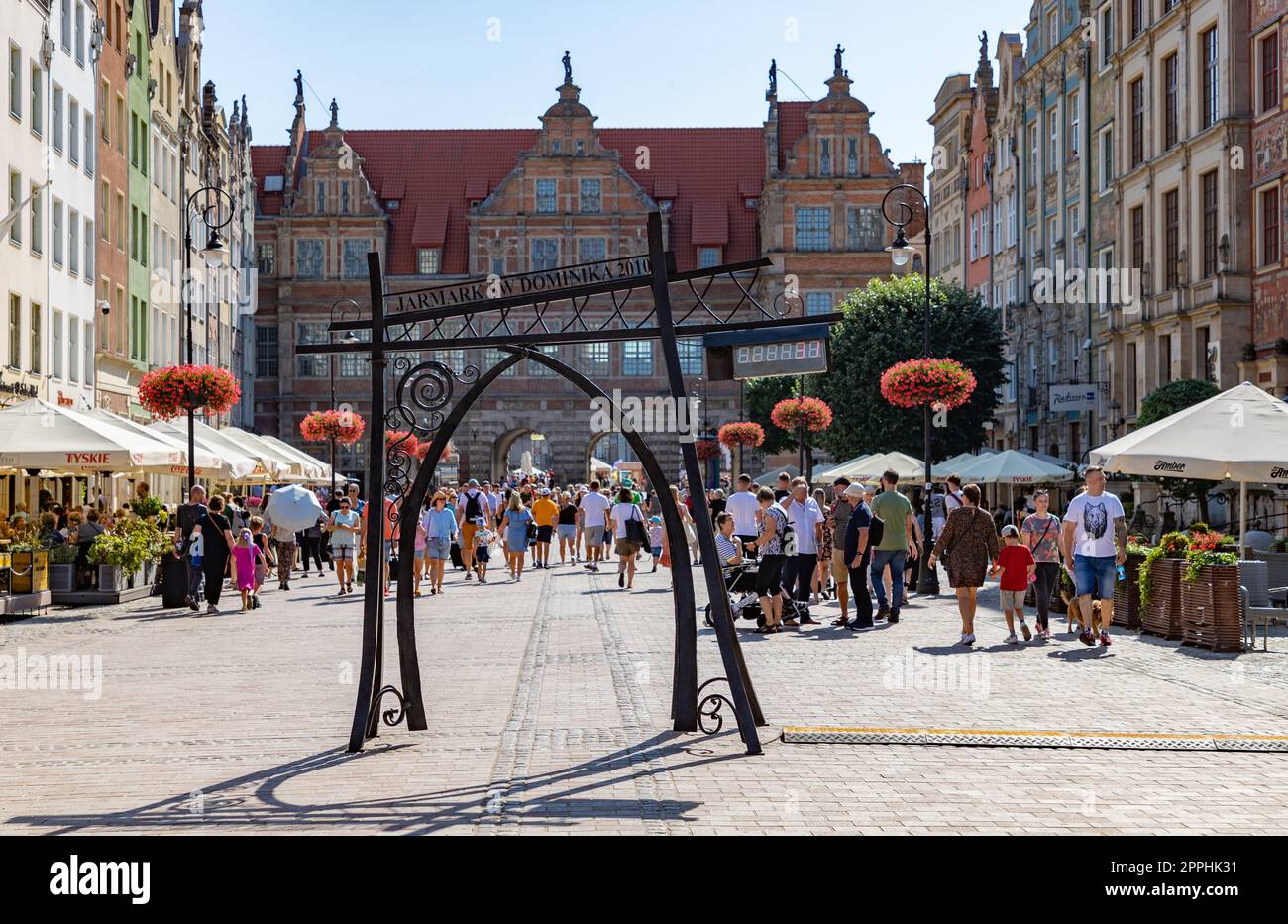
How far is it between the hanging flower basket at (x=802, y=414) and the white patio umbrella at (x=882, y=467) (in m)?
8.90

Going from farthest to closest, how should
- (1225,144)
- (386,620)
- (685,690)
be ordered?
(1225,144) → (386,620) → (685,690)

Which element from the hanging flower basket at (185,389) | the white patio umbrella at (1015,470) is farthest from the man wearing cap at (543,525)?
the white patio umbrella at (1015,470)

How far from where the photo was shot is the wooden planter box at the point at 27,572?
2198 centimetres

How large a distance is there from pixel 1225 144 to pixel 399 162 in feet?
156

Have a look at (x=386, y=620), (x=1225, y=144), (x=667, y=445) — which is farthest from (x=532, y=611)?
(x=667, y=445)

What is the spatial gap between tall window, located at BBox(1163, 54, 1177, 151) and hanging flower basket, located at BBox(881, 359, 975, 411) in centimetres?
1142

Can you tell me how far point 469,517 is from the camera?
31.3 meters

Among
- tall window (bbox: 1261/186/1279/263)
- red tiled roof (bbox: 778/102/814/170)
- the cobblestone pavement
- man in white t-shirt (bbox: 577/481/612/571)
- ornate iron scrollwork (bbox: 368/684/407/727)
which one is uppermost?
red tiled roof (bbox: 778/102/814/170)

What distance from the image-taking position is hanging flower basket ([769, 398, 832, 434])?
45312 mm

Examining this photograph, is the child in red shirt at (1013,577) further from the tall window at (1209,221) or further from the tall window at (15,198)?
the tall window at (15,198)

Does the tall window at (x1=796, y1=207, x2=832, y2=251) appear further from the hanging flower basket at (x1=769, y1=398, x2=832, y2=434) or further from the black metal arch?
the black metal arch

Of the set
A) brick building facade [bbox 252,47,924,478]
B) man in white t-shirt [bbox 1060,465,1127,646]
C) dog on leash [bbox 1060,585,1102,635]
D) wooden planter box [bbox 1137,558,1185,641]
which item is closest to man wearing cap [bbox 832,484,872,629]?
dog on leash [bbox 1060,585,1102,635]

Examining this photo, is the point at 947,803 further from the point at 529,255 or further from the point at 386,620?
the point at 529,255

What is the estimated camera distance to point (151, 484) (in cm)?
4709
